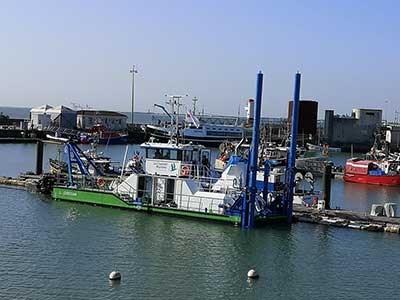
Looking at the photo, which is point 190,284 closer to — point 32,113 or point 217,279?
point 217,279

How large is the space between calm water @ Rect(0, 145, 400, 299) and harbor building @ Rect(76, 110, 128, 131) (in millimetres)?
81476

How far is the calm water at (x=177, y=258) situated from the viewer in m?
21.0

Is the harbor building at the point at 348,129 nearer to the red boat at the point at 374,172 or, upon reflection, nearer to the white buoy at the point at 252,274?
the red boat at the point at 374,172

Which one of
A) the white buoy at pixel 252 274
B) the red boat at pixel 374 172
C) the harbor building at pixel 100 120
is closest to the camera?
the white buoy at pixel 252 274

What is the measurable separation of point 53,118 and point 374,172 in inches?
2660

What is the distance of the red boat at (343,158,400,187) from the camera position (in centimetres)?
5775

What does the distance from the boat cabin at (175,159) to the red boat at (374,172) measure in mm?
28186

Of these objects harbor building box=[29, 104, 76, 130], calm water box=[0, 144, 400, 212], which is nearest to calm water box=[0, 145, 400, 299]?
calm water box=[0, 144, 400, 212]

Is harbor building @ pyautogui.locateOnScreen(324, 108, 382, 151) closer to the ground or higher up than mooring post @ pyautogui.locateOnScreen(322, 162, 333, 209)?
higher up

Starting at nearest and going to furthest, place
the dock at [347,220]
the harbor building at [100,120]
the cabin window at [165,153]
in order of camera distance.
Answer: the dock at [347,220]
the cabin window at [165,153]
the harbor building at [100,120]

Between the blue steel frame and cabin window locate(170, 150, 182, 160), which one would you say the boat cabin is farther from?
the blue steel frame

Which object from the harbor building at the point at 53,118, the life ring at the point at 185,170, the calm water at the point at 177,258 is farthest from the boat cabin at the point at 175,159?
the harbor building at the point at 53,118

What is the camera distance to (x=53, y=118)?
114 m

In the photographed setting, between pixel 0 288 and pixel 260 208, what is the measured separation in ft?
44.9
